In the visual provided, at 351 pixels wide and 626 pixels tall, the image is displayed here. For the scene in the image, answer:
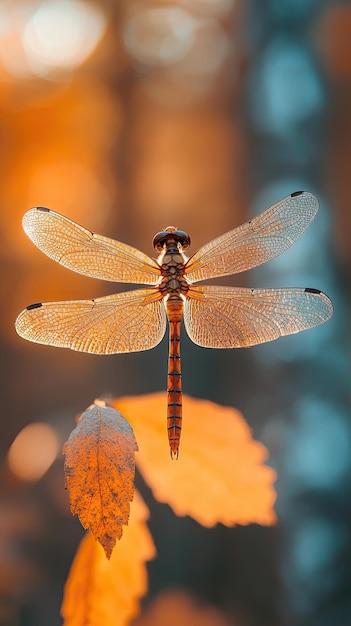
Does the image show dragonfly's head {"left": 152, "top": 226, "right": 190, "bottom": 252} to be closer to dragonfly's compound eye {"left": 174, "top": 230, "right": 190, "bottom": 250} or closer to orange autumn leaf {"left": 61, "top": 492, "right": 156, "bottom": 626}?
dragonfly's compound eye {"left": 174, "top": 230, "right": 190, "bottom": 250}

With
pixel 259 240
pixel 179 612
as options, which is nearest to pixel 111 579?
pixel 179 612

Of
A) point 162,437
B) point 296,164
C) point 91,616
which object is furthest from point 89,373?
point 296,164

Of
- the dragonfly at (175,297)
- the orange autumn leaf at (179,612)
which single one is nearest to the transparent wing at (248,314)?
the dragonfly at (175,297)

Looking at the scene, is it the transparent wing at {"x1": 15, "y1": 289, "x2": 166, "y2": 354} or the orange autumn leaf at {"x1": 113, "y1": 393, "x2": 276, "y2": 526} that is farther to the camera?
the orange autumn leaf at {"x1": 113, "y1": 393, "x2": 276, "y2": 526}

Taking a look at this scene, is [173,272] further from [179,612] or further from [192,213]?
[179,612]

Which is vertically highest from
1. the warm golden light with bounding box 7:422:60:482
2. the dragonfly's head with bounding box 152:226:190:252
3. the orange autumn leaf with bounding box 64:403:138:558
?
the dragonfly's head with bounding box 152:226:190:252

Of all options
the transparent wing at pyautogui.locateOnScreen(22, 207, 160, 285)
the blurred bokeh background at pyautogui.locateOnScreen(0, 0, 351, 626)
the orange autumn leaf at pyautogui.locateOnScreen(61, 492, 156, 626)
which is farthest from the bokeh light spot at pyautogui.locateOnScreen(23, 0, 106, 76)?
the orange autumn leaf at pyautogui.locateOnScreen(61, 492, 156, 626)

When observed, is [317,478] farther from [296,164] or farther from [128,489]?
[296,164]
